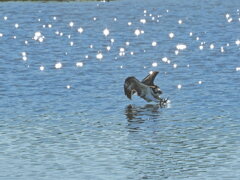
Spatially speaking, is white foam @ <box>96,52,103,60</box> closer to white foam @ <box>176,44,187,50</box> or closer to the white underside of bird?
white foam @ <box>176,44,187,50</box>

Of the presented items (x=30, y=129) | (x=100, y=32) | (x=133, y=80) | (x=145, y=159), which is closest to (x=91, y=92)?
(x=133, y=80)

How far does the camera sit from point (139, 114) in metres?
41.3

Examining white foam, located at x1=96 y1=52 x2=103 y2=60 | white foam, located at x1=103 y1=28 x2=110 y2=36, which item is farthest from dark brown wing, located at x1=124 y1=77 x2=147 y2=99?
white foam, located at x1=103 y1=28 x2=110 y2=36

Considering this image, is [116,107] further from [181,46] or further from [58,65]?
[181,46]

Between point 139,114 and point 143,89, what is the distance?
2631 mm

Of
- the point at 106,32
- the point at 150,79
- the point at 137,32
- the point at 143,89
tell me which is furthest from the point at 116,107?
the point at 106,32

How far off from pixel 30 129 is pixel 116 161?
23.5 feet

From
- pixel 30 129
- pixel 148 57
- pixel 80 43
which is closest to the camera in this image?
pixel 30 129

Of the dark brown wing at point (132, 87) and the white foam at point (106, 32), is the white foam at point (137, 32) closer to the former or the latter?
the white foam at point (106, 32)

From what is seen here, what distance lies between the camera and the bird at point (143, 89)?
4319cm

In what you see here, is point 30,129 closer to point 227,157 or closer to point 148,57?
point 227,157

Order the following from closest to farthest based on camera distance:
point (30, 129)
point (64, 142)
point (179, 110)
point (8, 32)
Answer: point (64, 142) < point (30, 129) < point (179, 110) < point (8, 32)

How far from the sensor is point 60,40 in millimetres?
85938

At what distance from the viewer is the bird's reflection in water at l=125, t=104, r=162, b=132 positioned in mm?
38475
